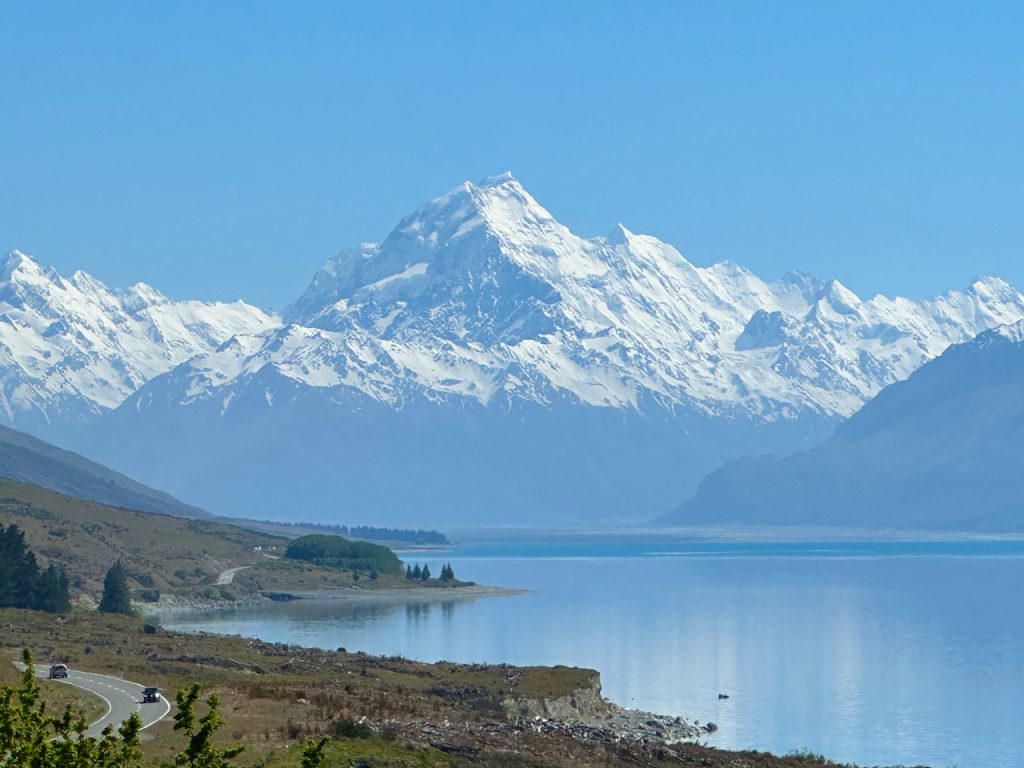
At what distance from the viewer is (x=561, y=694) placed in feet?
281

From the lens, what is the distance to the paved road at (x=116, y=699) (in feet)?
186

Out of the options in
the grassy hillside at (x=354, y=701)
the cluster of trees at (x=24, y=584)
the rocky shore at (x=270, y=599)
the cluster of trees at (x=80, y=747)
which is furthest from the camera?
the rocky shore at (x=270, y=599)

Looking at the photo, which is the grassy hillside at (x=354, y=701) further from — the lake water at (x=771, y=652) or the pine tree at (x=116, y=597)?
the pine tree at (x=116, y=597)

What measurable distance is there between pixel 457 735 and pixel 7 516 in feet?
432

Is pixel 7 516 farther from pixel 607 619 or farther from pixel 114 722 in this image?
pixel 114 722

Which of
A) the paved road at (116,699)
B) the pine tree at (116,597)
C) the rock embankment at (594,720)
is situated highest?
the pine tree at (116,597)

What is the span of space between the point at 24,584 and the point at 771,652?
54235mm

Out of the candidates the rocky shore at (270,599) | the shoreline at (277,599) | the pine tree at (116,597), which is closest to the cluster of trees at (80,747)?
the pine tree at (116,597)

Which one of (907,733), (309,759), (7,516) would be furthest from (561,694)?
(7,516)

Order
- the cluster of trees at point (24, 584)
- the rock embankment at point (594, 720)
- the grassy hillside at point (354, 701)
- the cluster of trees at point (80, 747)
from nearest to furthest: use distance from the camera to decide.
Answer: the cluster of trees at point (80, 747) < the grassy hillside at point (354, 701) < the rock embankment at point (594, 720) < the cluster of trees at point (24, 584)

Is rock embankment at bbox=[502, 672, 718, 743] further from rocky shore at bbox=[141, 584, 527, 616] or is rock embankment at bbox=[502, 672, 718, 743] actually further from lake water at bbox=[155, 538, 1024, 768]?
rocky shore at bbox=[141, 584, 527, 616]

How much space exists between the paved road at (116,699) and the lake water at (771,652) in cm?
2846

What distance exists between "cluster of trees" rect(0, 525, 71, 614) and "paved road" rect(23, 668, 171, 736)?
4341 cm

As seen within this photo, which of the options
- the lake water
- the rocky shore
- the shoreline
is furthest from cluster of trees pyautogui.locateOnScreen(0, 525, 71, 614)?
the rocky shore
